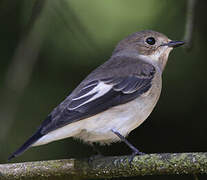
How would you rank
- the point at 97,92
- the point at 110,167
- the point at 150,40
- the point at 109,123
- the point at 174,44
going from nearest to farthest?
the point at 110,167 < the point at 109,123 < the point at 97,92 < the point at 174,44 < the point at 150,40

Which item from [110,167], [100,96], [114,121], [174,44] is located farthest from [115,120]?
[174,44]

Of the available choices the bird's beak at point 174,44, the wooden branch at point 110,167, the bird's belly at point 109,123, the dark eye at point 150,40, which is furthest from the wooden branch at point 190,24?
the wooden branch at point 110,167

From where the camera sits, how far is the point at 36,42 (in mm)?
4742

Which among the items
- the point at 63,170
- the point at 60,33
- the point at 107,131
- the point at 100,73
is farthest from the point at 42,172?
the point at 60,33

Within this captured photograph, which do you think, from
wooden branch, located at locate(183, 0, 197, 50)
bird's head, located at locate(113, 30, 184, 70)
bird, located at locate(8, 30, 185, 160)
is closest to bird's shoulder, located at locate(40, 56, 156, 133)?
bird, located at locate(8, 30, 185, 160)

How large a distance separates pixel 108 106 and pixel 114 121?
15 cm

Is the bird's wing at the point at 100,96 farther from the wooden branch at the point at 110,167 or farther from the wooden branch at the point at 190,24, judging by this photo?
the wooden branch at the point at 190,24

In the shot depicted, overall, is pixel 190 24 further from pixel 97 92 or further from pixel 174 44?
pixel 97 92

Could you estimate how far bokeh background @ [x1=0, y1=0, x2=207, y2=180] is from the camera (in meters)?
4.87

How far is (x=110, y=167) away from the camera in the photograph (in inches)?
134

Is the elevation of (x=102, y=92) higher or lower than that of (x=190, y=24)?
lower

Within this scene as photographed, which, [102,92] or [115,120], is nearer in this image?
[115,120]

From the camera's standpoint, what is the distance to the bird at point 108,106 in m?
3.72

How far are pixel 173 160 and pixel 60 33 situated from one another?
2.73 m
